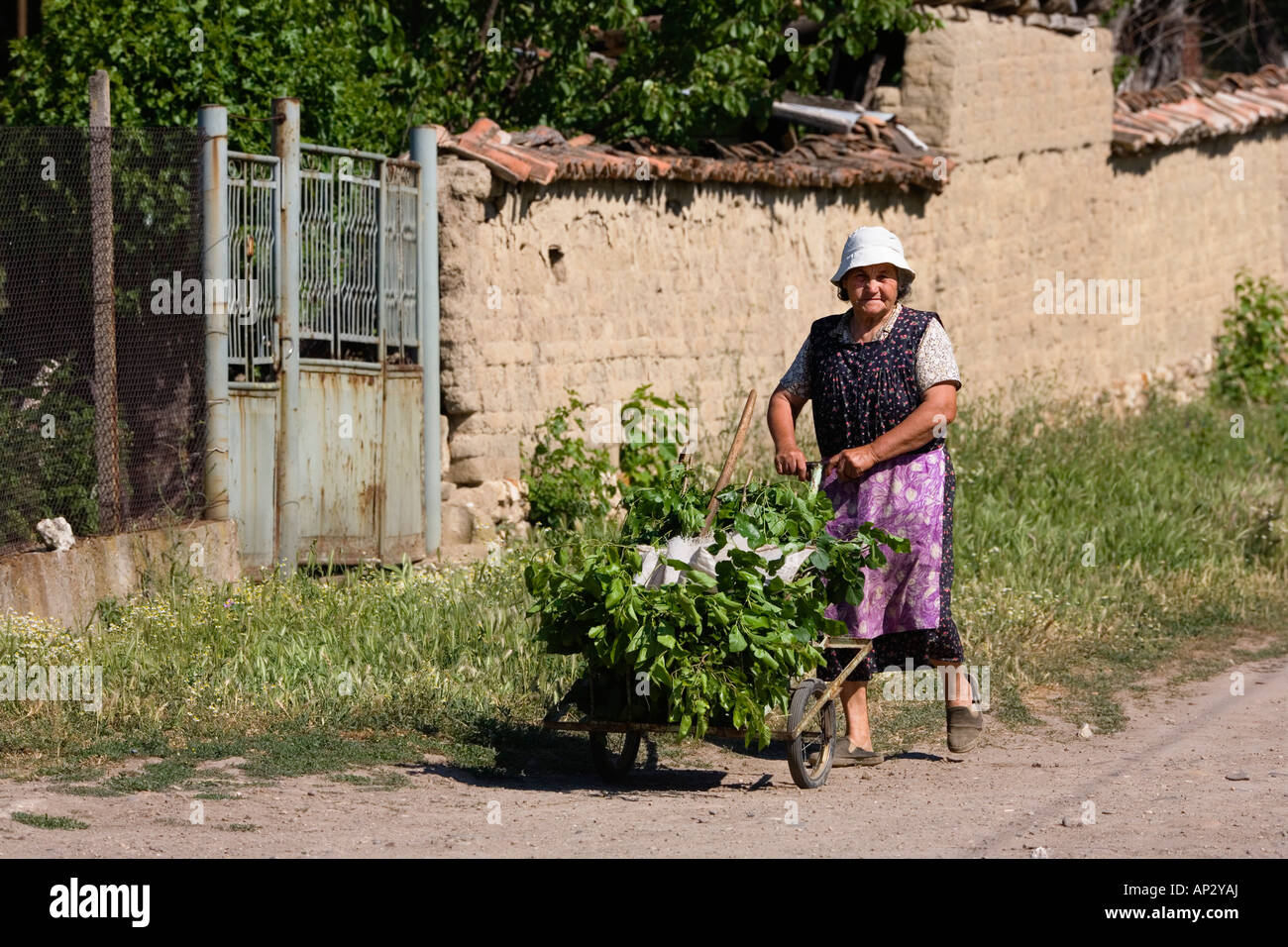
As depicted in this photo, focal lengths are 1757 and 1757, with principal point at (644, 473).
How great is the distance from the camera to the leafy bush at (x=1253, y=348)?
15.5 metres

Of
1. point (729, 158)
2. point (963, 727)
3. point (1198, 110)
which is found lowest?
point (963, 727)

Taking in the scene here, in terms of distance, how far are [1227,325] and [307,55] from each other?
397 inches

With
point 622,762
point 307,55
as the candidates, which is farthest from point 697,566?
point 307,55

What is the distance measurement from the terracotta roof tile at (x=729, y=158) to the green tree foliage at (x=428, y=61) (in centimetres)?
36

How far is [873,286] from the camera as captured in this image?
6.07 meters

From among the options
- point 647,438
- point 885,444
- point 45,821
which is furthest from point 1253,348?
point 45,821

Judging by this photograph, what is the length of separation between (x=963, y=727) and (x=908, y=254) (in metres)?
6.14

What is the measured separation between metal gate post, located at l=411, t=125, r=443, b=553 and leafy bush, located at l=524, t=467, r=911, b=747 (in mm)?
2962

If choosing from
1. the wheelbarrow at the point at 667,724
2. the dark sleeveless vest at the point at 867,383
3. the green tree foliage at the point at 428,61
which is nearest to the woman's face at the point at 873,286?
the dark sleeveless vest at the point at 867,383

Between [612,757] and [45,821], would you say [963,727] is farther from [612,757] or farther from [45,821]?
[45,821]

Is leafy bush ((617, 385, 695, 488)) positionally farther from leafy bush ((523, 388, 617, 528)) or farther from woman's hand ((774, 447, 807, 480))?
woman's hand ((774, 447, 807, 480))

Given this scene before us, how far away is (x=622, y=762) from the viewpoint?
605 cm

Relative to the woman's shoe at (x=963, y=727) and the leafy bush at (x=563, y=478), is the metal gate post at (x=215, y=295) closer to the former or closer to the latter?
the leafy bush at (x=563, y=478)

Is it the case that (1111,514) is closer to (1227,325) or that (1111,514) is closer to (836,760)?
(836,760)
